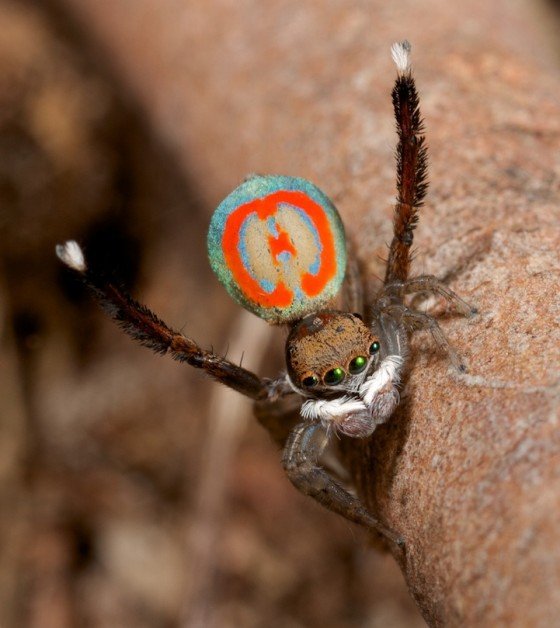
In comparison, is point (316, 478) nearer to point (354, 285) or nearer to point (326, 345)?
point (326, 345)

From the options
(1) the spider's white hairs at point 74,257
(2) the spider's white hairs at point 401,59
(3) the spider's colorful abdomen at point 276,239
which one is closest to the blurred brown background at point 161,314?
(3) the spider's colorful abdomen at point 276,239

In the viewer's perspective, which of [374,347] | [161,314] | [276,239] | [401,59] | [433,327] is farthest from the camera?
[161,314]

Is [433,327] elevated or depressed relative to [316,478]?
elevated

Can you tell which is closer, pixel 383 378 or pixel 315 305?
pixel 383 378

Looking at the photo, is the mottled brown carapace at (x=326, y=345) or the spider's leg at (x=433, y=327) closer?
the spider's leg at (x=433, y=327)

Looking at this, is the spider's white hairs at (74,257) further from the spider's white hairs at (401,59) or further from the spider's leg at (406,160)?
the spider's white hairs at (401,59)

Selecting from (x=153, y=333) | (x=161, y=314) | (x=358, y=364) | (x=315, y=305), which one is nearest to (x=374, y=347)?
(x=358, y=364)

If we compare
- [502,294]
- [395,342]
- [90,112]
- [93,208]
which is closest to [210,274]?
[93,208]
